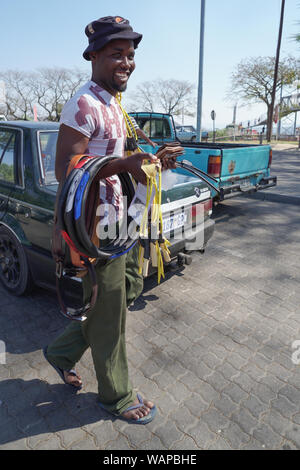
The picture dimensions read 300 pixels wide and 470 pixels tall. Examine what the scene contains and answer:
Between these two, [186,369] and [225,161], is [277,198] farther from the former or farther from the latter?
[186,369]

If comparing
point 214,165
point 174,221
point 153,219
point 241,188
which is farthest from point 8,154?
point 241,188

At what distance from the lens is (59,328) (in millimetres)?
3098

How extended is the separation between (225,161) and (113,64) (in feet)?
14.8

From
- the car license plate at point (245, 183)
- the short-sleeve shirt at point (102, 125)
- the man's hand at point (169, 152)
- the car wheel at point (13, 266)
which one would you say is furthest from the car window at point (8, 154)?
the car license plate at point (245, 183)

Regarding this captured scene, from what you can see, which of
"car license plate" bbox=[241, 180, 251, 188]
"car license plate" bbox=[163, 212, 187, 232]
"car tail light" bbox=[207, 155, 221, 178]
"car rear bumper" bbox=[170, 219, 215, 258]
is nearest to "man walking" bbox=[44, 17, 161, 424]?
"car license plate" bbox=[163, 212, 187, 232]

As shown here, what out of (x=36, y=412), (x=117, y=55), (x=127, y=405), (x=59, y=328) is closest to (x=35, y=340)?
(x=59, y=328)

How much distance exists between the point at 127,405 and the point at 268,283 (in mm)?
2523

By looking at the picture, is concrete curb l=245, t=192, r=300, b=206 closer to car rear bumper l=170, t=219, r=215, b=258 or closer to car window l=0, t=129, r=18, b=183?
car rear bumper l=170, t=219, r=215, b=258

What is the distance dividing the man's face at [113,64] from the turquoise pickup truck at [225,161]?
3214 millimetres

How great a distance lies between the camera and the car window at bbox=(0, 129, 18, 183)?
11.1 feet

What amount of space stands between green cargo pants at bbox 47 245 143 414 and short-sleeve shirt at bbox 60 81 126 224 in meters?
0.34

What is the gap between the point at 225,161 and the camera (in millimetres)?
5984

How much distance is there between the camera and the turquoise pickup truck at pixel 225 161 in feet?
19.3
